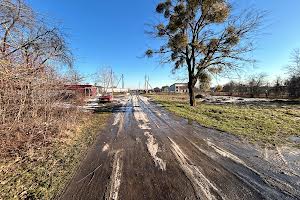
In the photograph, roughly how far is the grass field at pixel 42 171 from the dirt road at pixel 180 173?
28 cm

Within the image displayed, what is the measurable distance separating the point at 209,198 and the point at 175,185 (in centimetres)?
64

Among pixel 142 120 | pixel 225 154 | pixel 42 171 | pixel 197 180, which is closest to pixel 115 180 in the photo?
pixel 197 180

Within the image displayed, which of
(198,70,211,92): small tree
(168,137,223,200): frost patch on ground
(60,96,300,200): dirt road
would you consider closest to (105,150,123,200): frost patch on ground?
(60,96,300,200): dirt road

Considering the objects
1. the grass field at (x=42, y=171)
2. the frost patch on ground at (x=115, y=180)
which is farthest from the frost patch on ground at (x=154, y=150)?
the grass field at (x=42, y=171)

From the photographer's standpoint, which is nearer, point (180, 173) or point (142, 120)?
point (180, 173)

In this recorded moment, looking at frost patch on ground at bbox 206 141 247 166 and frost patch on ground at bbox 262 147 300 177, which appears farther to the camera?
frost patch on ground at bbox 206 141 247 166

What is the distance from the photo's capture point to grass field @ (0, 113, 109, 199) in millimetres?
3466

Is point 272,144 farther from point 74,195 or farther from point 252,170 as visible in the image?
point 74,195

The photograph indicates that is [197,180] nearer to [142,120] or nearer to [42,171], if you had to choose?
[42,171]

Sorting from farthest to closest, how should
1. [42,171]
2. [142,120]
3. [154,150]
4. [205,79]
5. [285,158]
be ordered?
[205,79] < [142,120] < [154,150] < [285,158] < [42,171]

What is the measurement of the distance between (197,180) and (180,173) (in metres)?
0.42

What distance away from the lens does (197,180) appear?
3.77 metres

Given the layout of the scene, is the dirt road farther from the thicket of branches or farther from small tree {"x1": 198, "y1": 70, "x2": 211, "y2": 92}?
small tree {"x1": 198, "y1": 70, "x2": 211, "y2": 92}

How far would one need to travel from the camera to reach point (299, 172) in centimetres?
416
